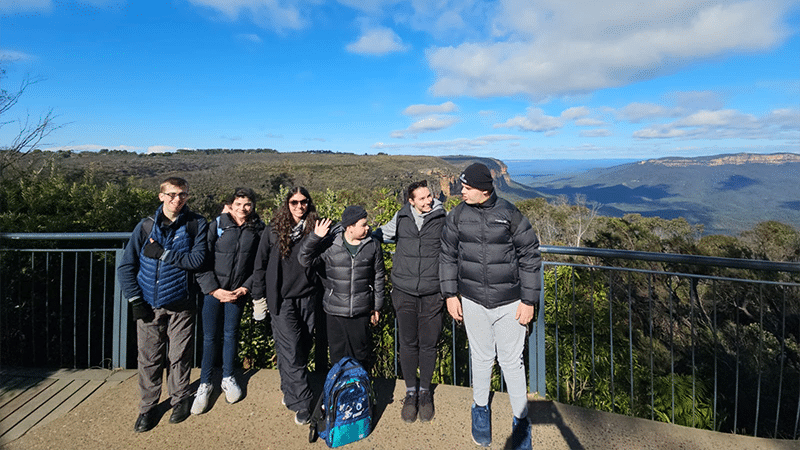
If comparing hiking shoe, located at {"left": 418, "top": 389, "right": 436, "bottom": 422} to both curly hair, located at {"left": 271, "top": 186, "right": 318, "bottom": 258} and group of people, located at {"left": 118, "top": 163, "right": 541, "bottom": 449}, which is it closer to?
group of people, located at {"left": 118, "top": 163, "right": 541, "bottom": 449}

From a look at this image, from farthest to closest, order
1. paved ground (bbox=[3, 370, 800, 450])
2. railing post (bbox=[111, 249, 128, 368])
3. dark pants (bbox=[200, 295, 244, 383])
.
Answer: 1. railing post (bbox=[111, 249, 128, 368])
2. dark pants (bbox=[200, 295, 244, 383])
3. paved ground (bbox=[3, 370, 800, 450])

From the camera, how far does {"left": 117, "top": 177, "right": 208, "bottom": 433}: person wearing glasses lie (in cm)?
290

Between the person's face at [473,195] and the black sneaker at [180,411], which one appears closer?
the person's face at [473,195]

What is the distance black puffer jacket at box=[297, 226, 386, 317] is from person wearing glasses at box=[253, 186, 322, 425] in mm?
150

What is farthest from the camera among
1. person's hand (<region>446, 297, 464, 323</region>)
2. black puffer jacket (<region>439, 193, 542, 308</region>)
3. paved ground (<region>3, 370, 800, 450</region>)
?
person's hand (<region>446, 297, 464, 323</region>)

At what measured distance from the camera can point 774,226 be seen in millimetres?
22453

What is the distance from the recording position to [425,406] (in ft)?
10.0

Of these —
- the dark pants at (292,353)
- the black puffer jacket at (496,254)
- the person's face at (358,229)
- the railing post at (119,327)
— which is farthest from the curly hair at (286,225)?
the railing post at (119,327)

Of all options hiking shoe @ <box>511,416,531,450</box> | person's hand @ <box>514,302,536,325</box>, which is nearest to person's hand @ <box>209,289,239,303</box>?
person's hand @ <box>514,302,536,325</box>

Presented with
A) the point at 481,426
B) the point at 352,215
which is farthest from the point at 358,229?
the point at 481,426

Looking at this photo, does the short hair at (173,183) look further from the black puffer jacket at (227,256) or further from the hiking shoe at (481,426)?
the hiking shoe at (481,426)

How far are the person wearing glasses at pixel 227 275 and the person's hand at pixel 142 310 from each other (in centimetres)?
36

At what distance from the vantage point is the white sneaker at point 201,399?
3.09m

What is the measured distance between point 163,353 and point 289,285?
43.3 inches
